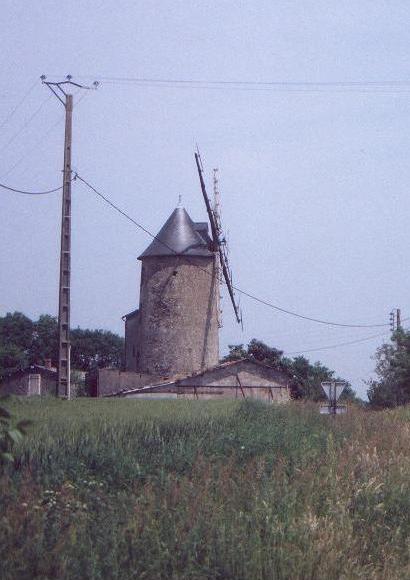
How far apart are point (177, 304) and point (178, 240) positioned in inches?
153

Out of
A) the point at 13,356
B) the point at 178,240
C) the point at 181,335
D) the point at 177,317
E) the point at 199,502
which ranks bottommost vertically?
the point at 199,502

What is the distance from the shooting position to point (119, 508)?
9.38 metres

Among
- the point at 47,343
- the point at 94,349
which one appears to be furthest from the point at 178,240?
the point at 94,349

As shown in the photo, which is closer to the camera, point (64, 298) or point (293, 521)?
point (293, 521)

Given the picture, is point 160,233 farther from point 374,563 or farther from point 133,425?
point 374,563

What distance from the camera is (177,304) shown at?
162 ft

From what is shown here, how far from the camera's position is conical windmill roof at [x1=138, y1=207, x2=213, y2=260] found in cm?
5059

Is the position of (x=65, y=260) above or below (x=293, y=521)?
above

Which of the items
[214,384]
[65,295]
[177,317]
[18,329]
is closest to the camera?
[65,295]

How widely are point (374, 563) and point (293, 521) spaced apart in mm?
960

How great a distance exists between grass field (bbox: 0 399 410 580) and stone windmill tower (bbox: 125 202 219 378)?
110 feet

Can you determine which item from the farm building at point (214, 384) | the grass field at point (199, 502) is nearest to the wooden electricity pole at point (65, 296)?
the grass field at point (199, 502)

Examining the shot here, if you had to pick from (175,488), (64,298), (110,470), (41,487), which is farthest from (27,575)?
(64,298)

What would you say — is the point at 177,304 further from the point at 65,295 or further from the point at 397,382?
the point at 65,295
